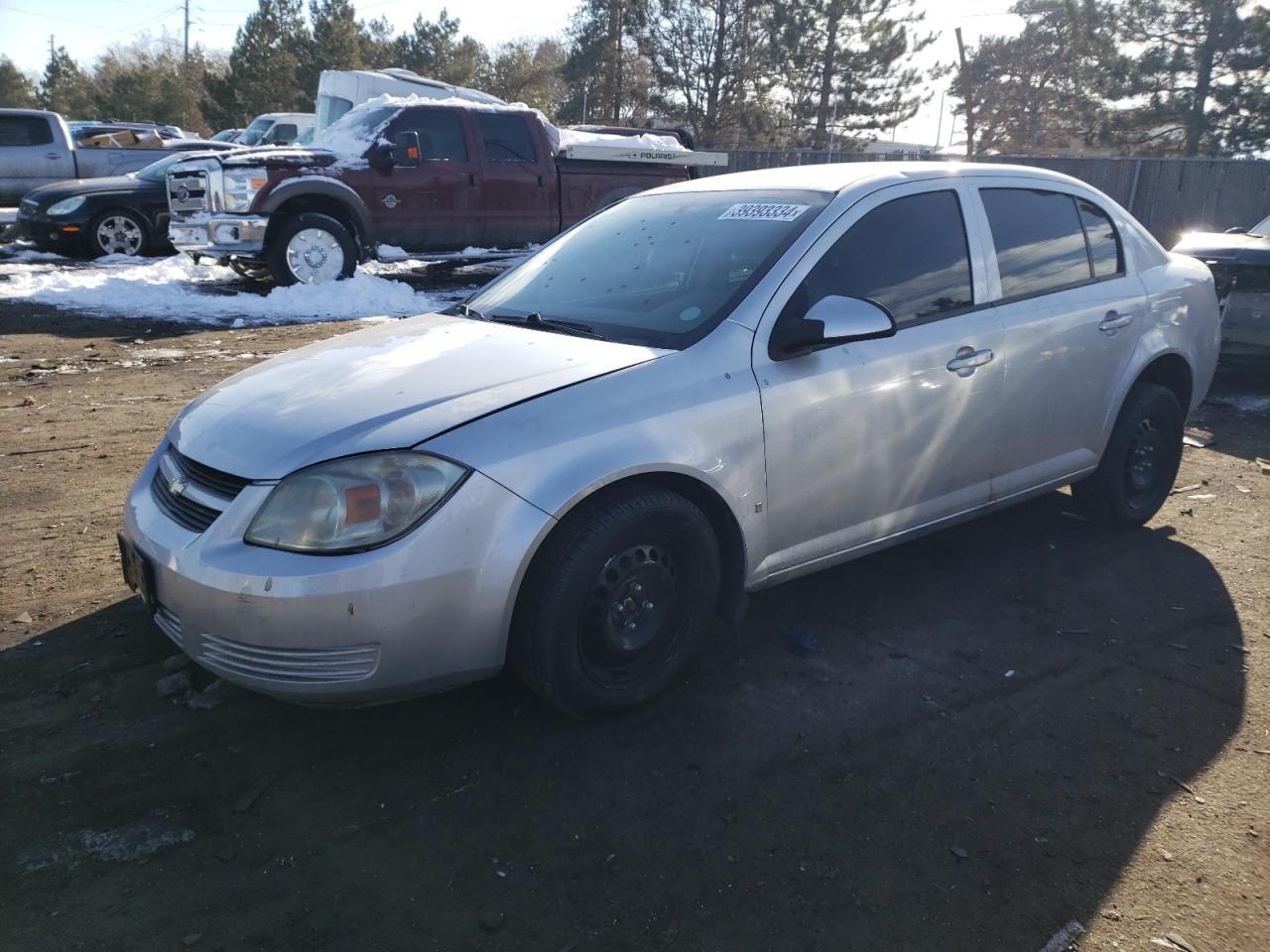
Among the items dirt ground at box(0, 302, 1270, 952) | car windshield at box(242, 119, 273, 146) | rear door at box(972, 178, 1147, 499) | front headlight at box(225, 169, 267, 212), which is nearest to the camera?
dirt ground at box(0, 302, 1270, 952)

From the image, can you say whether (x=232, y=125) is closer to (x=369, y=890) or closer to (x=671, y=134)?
→ (x=671, y=134)

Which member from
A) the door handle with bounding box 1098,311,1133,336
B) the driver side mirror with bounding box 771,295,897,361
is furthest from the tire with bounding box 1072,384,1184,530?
the driver side mirror with bounding box 771,295,897,361

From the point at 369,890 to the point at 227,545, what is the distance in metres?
1.00

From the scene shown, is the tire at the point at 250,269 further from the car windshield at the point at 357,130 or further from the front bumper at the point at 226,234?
the car windshield at the point at 357,130

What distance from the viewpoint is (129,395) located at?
23.6ft

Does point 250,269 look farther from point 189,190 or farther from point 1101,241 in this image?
point 1101,241

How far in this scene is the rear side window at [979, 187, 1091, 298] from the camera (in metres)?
4.25

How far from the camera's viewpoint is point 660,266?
Answer: 3.87 metres

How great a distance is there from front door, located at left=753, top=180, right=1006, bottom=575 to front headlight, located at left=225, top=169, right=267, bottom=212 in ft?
30.0

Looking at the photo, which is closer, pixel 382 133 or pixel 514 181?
pixel 382 133

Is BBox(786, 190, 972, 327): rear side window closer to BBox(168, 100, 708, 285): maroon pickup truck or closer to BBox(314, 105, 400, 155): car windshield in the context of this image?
BBox(168, 100, 708, 285): maroon pickup truck

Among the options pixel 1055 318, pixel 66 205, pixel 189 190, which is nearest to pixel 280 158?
pixel 189 190

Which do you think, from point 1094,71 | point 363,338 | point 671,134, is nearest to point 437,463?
point 363,338

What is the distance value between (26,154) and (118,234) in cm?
371
